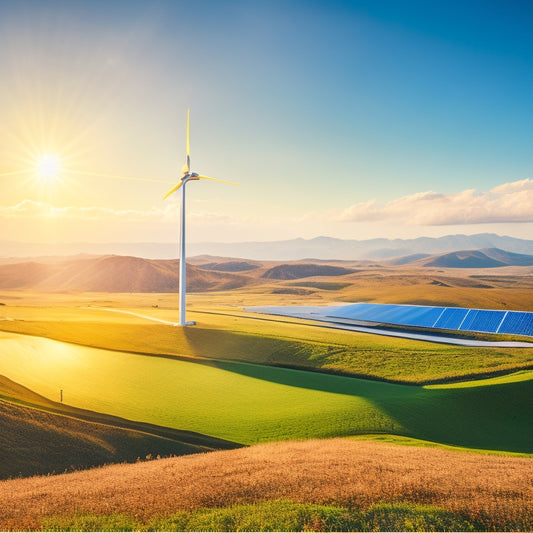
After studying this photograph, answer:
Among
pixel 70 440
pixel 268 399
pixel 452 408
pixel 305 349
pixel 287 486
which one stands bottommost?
pixel 452 408

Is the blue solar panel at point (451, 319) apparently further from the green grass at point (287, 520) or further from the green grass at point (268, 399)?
the green grass at point (287, 520)

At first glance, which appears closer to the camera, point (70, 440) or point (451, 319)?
point (70, 440)

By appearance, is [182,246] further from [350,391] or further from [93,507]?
[93,507]

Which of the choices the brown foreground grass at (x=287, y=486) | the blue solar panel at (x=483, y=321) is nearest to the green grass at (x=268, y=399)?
the brown foreground grass at (x=287, y=486)

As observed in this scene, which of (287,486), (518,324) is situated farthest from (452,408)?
(518,324)

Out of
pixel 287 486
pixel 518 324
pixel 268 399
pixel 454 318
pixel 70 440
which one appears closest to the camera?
pixel 287 486

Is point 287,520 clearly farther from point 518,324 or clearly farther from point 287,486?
point 518,324

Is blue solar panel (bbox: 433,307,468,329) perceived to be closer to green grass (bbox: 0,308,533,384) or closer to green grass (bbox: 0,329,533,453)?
green grass (bbox: 0,308,533,384)

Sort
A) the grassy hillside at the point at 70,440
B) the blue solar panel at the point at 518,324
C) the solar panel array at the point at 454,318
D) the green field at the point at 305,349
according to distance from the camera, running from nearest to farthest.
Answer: the grassy hillside at the point at 70,440 → the green field at the point at 305,349 → the blue solar panel at the point at 518,324 → the solar panel array at the point at 454,318
